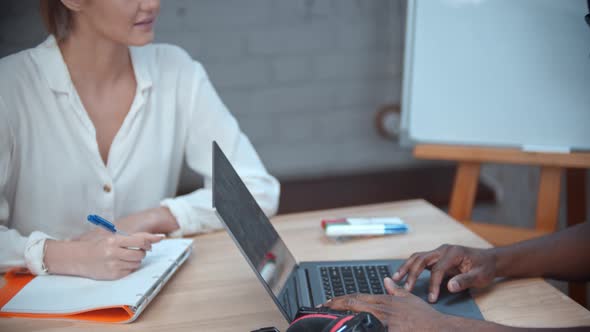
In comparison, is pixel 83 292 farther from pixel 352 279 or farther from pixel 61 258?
pixel 352 279

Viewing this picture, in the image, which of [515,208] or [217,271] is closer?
[217,271]

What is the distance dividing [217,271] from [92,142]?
→ 0.41 metres

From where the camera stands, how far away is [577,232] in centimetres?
95

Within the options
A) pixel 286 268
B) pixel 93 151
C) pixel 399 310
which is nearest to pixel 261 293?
pixel 286 268

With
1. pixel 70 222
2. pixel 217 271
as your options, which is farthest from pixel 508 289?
pixel 70 222

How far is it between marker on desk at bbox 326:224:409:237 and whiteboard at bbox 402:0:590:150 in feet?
1.88

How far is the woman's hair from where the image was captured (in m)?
1.12

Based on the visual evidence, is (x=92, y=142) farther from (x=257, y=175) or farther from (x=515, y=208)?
(x=515, y=208)

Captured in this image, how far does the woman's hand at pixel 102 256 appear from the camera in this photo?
2.93 ft

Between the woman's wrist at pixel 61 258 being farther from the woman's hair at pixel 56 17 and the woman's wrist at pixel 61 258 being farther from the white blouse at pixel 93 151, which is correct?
the woman's hair at pixel 56 17

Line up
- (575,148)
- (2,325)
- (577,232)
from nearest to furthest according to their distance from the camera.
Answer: (2,325) → (577,232) → (575,148)

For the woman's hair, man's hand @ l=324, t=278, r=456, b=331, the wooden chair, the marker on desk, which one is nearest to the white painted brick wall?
the wooden chair

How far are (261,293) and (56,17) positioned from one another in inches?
27.8

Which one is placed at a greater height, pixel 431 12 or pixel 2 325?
pixel 431 12
